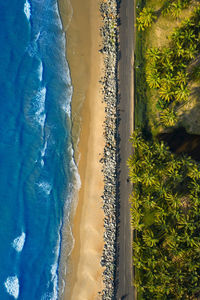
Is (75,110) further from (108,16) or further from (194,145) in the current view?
(194,145)

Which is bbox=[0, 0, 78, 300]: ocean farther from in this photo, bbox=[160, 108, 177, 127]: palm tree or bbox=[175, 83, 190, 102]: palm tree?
bbox=[175, 83, 190, 102]: palm tree

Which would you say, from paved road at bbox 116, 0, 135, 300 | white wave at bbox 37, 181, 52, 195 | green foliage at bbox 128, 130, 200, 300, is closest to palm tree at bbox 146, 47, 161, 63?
paved road at bbox 116, 0, 135, 300

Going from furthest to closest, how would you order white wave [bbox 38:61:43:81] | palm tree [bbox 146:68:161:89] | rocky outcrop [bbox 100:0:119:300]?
1. white wave [bbox 38:61:43:81]
2. rocky outcrop [bbox 100:0:119:300]
3. palm tree [bbox 146:68:161:89]

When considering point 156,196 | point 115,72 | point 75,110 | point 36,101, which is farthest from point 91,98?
point 156,196

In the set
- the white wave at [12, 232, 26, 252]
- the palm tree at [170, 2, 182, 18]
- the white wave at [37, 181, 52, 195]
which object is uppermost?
the palm tree at [170, 2, 182, 18]

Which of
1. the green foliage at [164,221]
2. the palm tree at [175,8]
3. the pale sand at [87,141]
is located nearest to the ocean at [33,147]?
the pale sand at [87,141]

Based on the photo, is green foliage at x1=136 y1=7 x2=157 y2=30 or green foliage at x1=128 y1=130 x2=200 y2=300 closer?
green foliage at x1=128 y1=130 x2=200 y2=300

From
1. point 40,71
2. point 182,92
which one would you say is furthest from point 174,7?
point 40,71

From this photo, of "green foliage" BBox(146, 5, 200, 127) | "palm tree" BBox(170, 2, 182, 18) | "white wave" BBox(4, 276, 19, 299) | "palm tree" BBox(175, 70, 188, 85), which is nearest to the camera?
"palm tree" BBox(175, 70, 188, 85)
